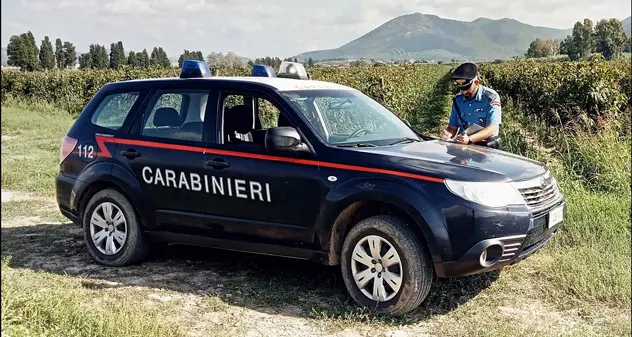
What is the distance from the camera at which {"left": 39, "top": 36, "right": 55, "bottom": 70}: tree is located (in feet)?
112

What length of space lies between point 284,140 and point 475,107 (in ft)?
8.69

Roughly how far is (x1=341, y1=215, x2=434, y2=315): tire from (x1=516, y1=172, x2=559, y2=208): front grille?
0.80 metres

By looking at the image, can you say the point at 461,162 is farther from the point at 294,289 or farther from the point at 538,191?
the point at 294,289

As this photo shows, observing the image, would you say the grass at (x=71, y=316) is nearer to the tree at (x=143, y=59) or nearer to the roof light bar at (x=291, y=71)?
the roof light bar at (x=291, y=71)

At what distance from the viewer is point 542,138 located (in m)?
11.4

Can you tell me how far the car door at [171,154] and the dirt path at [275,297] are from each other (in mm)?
543

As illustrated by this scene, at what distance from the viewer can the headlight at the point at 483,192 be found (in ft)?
13.6

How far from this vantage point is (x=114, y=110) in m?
5.85

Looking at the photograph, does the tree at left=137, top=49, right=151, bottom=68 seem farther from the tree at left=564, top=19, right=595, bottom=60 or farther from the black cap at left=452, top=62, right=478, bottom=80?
the tree at left=564, top=19, right=595, bottom=60

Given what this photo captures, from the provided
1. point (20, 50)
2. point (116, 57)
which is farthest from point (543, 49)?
point (20, 50)

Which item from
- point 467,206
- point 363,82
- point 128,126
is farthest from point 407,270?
point 363,82

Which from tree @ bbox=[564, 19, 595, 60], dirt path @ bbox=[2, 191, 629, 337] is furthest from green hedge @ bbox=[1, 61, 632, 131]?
tree @ bbox=[564, 19, 595, 60]

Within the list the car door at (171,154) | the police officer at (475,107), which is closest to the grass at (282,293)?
the car door at (171,154)

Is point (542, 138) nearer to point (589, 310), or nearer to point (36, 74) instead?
point (589, 310)
